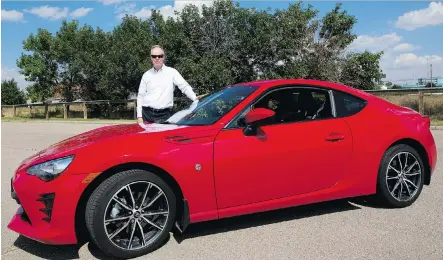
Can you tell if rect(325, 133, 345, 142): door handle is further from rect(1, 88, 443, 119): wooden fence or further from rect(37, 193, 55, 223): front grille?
rect(1, 88, 443, 119): wooden fence

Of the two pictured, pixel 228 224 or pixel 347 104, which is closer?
pixel 228 224

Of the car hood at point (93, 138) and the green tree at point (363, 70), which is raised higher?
the green tree at point (363, 70)

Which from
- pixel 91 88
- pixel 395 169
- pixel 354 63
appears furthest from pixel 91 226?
pixel 91 88

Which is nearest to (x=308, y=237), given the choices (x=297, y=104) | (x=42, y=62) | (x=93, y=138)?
(x=297, y=104)

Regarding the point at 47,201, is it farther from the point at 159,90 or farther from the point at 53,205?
the point at 159,90

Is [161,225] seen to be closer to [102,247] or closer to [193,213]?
[193,213]

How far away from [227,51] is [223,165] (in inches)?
990

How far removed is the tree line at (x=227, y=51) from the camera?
87.5ft

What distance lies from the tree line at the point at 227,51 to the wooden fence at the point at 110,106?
2.43m

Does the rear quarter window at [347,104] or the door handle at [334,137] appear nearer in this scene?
the door handle at [334,137]

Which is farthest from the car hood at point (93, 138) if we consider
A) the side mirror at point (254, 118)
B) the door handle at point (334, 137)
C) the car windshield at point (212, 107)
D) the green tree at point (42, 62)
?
the green tree at point (42, 62)

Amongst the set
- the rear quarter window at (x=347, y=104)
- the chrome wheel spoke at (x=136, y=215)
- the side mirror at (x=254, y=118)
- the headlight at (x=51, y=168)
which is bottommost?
the chrome wheel spoke at (x=136, y=215)

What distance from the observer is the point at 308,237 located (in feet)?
12.3

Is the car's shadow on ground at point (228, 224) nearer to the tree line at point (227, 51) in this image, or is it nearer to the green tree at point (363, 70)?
the tree line at point (227, 51)
